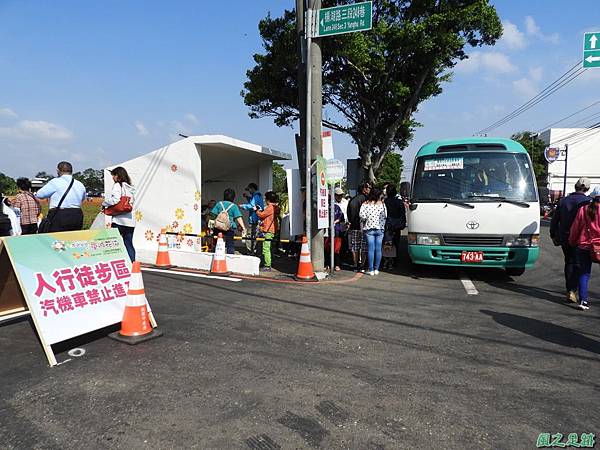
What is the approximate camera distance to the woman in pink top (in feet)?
17.1

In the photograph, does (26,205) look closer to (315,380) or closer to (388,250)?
(388,250)

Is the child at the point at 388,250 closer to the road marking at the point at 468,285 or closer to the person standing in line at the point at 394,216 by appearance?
the person standing in line at the point at 394,216

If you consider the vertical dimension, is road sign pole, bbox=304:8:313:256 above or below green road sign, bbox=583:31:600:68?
below

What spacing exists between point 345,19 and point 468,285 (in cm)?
490

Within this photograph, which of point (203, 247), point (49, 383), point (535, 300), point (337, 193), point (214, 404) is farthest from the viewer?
point (203, 247)

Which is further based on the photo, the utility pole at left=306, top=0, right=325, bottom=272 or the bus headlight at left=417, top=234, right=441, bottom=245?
the utility pole at left=306, top=0, right=325, bottom=272

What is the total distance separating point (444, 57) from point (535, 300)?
38.7 feet

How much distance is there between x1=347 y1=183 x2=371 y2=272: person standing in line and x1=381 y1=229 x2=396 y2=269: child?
0.44m

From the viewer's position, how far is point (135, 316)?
418 cm

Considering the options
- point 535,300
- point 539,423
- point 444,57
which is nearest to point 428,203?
point 535,300

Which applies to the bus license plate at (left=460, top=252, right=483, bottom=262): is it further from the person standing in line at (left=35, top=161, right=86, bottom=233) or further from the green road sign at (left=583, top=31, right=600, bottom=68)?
the person standing in line at (left=35, top=161, right=86, bottom=233)

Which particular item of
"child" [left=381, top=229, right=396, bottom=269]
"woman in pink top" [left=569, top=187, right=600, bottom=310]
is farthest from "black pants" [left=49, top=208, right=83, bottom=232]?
"woman in pink top" [left=569, top=187, right=600, bottom=310]

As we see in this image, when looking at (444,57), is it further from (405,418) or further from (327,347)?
(405,418)

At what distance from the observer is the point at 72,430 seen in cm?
262
